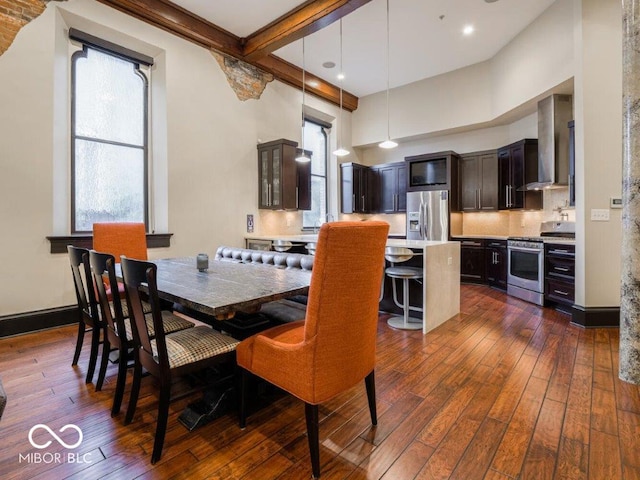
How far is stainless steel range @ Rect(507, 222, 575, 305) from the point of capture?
4.36 m

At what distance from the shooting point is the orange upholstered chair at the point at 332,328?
134cm

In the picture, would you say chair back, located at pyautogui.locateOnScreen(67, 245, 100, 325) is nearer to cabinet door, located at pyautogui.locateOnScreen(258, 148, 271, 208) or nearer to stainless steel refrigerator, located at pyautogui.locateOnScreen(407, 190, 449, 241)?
cabinet door, located at pyautogui.locateOnScreen(258, 148, 271, 208)

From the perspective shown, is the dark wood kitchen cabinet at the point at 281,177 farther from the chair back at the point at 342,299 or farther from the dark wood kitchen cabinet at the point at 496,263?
the chair back at the point at 342,299

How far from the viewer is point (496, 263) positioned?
548 centimetres

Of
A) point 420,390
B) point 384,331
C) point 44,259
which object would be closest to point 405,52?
point 384,331

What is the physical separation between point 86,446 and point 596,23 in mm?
5616

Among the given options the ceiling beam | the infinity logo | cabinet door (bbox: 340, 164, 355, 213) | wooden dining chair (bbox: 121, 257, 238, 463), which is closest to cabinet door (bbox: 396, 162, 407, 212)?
cabinet door (bbox: 340, 164, 355, 213)

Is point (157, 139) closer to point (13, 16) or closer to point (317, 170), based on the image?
point (13, 16)

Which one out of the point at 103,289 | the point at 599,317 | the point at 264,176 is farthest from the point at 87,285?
the point at 599,317

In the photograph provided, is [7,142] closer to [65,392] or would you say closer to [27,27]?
[27,27]

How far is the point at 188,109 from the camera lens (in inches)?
179

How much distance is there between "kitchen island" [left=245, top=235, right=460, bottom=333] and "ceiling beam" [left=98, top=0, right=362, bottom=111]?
2953 millimetres

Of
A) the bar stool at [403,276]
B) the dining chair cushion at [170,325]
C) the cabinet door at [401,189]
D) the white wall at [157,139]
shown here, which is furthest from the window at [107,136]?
the cabinet door at [401,189]

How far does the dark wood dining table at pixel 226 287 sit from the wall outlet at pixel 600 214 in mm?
3334
